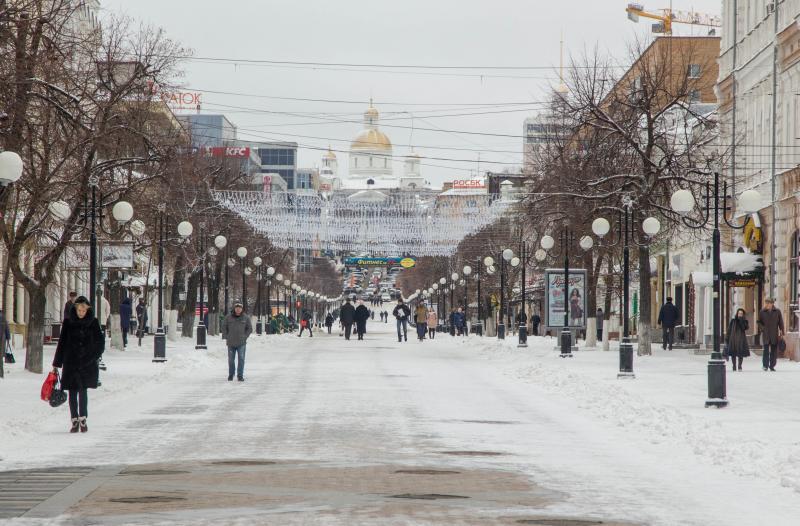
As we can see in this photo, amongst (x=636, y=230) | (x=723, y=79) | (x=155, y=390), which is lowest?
(x=155, y=390)

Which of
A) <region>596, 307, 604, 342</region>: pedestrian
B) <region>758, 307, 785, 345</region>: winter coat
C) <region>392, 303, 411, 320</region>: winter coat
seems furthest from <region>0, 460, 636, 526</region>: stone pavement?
<region>596, 307, 604, 342</region>: pedestrian

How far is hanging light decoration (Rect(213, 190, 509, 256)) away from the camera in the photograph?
218 ft

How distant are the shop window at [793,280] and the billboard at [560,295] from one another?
727 cm

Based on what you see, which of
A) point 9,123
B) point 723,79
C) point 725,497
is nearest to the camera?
point 725,497

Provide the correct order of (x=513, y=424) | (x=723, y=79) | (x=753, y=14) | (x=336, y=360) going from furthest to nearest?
(x=723, y=79)
(x=753, y=14)
(x=336, y=360)
(x=513, y=424)

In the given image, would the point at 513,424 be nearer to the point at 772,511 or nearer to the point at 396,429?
the point at 396,429

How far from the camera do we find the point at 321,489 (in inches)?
477

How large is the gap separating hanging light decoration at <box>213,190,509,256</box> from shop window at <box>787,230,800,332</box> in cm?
2664

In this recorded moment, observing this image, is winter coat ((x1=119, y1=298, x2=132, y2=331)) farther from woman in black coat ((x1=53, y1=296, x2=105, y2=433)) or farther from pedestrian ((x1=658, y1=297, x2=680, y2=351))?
woman in black coat ((x1=53, y1=296, x2=105, y2=433))

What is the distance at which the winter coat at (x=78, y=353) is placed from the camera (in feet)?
60.6

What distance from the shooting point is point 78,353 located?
1850 cm

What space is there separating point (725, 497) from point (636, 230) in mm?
34206

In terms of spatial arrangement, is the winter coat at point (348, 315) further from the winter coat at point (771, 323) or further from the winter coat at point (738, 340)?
the winter coat at point (771, 323)

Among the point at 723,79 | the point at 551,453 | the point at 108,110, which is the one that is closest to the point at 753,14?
the point at 723,79
